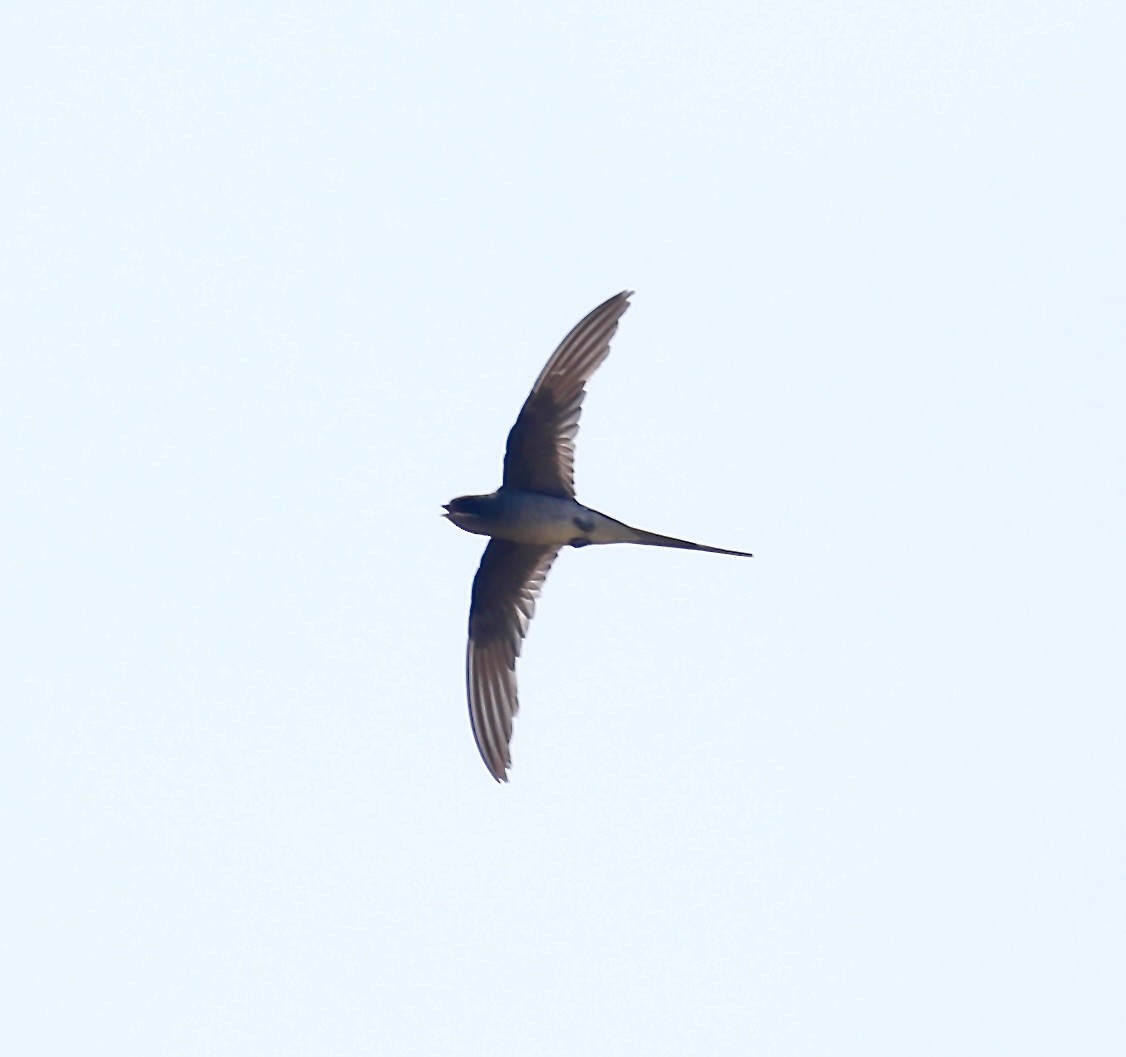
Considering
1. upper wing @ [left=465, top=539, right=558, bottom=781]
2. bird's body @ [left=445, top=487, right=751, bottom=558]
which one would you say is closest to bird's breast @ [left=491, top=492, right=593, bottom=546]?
bird's body @ [left=445, top=487, right=751, bottom=558]

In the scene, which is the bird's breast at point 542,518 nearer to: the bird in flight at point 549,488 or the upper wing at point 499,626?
the bird in flight at point 549,488

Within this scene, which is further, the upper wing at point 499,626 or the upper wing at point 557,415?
the upper wing at point 499,626

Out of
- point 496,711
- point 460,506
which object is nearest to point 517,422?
point 460,506

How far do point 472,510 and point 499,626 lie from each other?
682mm

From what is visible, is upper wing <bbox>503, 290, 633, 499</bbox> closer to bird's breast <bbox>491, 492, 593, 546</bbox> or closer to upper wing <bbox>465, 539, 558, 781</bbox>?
bird's breast <bbox>491, 492, 593, 546</bbox>

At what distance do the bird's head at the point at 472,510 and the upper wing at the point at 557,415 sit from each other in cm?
14

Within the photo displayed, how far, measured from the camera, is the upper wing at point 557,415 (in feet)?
36.4

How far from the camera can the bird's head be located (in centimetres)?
1123

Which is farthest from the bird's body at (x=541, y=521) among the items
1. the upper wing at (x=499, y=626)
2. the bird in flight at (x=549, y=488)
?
the upper wing at (x=499, y=626)

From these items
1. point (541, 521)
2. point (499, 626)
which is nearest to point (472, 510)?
point (541, 521)

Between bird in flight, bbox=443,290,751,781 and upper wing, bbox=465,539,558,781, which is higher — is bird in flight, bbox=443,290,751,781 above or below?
above

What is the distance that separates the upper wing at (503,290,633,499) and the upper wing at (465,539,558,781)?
0.43 meters

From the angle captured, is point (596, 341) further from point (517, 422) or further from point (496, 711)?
point (496, 711)

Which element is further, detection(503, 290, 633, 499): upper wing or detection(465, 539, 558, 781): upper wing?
detection(465, 539, 558, 781): upper wing
